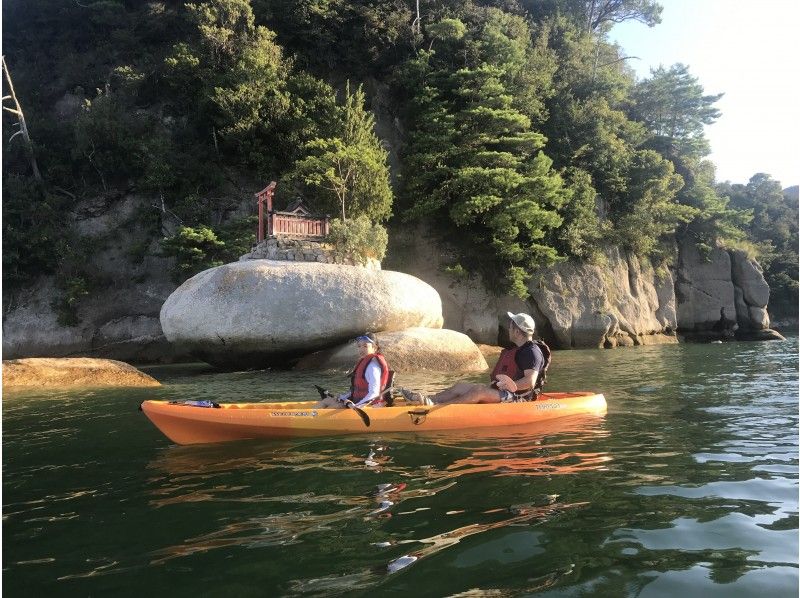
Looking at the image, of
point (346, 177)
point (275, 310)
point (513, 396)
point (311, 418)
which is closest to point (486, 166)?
point (346, 177)

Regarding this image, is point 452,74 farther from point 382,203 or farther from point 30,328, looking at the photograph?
point 30,328

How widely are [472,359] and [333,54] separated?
62.6ft

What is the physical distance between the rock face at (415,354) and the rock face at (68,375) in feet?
14.4

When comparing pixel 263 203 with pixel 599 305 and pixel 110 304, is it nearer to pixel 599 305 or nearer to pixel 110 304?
pixel 110 304

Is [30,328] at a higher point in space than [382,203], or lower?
lower

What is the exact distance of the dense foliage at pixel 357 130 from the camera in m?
21.8

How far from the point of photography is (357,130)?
71.7 feet

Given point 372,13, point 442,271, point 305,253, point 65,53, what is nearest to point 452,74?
point 372,13

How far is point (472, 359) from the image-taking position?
1535cm

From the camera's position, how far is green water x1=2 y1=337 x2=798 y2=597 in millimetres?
2836

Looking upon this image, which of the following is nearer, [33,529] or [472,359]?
[33,529]

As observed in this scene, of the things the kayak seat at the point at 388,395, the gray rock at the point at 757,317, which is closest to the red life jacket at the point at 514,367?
the kayak seat at the point at 388,395

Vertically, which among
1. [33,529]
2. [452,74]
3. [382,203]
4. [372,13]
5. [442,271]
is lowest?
[33,529]

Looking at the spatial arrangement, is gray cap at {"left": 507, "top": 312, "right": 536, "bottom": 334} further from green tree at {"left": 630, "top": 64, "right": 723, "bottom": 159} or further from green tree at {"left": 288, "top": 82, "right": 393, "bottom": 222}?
green tree at {"left": 630, "top": 64, "right": 723, "bottom": 159}
